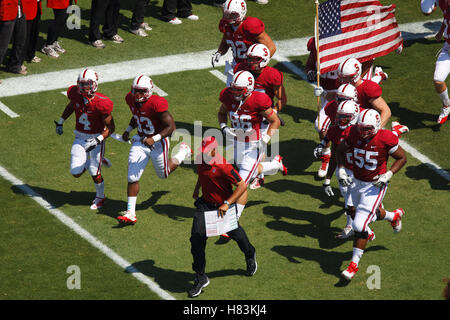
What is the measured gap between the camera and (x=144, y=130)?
1259cm

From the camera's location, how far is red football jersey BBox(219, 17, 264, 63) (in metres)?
14.3

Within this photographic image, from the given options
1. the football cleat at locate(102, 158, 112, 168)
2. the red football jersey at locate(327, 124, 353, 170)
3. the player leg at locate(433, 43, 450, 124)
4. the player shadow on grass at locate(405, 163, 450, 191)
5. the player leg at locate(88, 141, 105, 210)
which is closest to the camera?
the red football jersey at locate(327, 124, 353, 170)

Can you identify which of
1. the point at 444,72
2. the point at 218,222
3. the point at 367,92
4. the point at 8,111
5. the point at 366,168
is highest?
the point at 367,92

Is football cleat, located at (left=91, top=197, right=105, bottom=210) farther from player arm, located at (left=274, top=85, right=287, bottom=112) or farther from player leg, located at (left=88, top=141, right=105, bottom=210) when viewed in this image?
player arm, located at (left=274, top=85, right=287, bottom=112)

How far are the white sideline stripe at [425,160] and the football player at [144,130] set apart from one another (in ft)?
14.9

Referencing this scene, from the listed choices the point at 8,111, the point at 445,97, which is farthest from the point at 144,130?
the point at 445,97

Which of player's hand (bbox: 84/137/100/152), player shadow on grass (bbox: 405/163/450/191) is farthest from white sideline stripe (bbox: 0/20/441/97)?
player shadow on grass (bbox: 405/163/450/191)

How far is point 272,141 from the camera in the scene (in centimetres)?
1509

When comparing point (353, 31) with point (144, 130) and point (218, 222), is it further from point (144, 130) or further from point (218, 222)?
point (218, 222)

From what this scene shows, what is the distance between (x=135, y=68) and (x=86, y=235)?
5706 millimetres

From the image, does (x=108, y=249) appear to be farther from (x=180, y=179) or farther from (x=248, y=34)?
(x=248, y=34)

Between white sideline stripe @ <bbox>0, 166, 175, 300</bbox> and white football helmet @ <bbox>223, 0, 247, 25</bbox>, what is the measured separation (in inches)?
168

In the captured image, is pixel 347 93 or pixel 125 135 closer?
pixel 347 93

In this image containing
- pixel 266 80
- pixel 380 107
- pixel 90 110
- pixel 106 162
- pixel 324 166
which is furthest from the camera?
pixel 324 166
